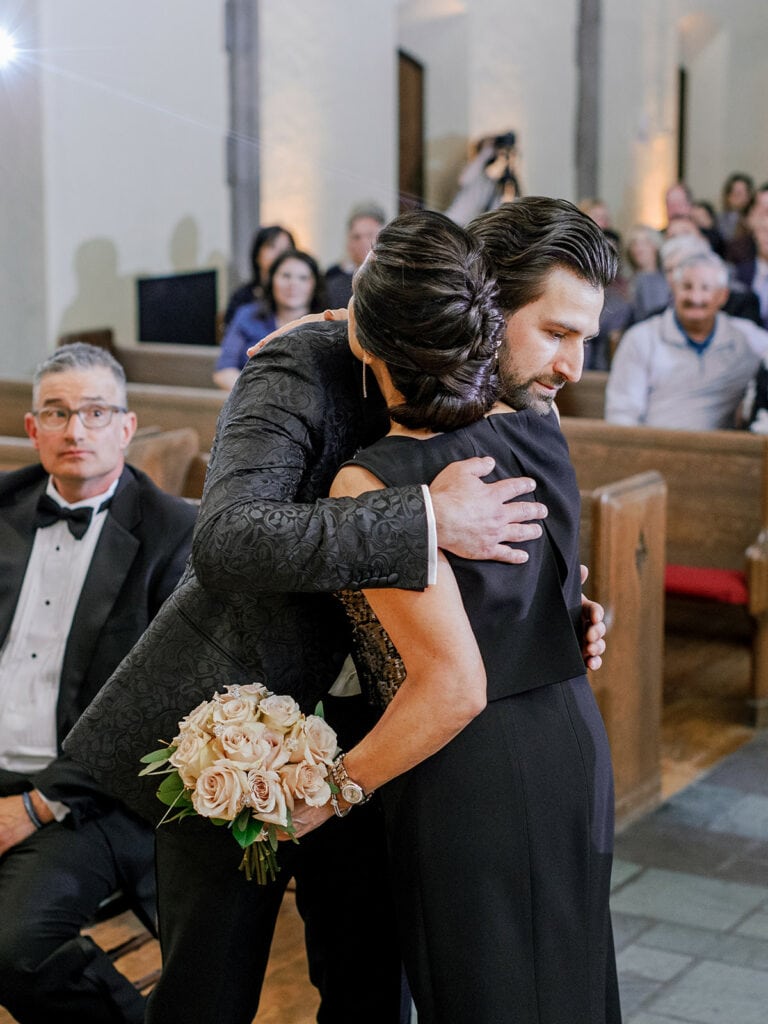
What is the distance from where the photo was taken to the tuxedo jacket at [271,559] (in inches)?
66.0

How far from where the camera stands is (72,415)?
295 centimetres

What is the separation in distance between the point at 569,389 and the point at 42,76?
10.6ft

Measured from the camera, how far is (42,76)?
290 inches

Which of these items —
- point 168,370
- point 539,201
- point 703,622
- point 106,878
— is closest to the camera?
point 539,201

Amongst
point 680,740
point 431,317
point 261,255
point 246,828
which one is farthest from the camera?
point 261,255

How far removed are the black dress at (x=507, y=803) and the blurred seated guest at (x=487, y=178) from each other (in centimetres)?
905

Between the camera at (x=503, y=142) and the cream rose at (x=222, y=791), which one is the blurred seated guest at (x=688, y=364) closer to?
the cream rose at (x=222, y=791)

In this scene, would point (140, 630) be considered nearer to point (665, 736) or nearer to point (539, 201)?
point (539, 201)

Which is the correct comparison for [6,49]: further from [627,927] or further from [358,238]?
[627,927]

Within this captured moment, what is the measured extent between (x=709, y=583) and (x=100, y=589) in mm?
2461

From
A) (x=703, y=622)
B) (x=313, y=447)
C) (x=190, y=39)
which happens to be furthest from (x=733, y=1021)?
(x=190, y=39)

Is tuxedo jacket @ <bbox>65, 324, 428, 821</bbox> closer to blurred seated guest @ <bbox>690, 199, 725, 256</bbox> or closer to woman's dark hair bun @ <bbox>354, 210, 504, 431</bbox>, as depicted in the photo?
woman's dark hair bun @ <bbox>354, 210, 504, 431</bbox>

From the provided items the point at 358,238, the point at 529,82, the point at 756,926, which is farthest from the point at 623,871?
the point at 529,82

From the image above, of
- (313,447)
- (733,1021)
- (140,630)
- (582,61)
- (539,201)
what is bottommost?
(733,1021)
